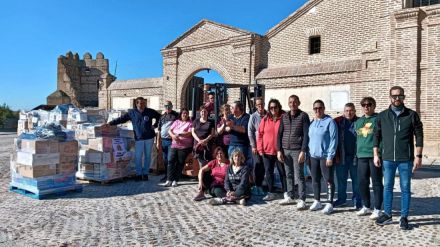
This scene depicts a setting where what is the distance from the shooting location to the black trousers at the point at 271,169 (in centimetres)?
621

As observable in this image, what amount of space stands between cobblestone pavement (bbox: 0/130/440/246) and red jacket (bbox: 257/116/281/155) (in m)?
0.92

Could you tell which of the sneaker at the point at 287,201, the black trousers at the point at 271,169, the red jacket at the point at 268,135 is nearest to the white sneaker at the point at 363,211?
the sneaker at the point at 287,201

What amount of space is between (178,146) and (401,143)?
4.36 metres

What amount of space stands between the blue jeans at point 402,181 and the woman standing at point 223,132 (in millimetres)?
2964

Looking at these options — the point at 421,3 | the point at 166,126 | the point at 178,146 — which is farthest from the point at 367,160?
the point at 421,3

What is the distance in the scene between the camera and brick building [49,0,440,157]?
40.3ft

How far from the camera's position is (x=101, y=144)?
299 inches

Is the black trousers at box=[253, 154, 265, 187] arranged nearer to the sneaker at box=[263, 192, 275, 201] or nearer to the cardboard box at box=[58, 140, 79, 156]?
the sneaker at box=[263, 192, 275, 201]

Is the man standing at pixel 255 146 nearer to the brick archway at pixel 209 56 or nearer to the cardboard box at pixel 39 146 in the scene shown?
the cardboard box at pixel 39 146

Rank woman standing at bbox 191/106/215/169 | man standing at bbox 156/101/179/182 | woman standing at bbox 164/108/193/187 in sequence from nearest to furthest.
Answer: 1. woman standing at bbox 191/106/215/169
2. woman standing at bbox 164/108/193/187
3. man standing at bbox 156/101/179/182

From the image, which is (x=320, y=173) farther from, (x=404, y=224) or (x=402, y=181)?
(x=404, y=224)

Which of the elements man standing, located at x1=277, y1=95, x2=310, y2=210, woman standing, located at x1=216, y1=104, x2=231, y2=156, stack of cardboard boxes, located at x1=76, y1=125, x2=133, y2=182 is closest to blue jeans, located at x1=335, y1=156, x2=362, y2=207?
man standing, located at x1=277, y1=95, x2=310, y2=210

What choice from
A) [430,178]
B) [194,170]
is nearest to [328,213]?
[194,170]

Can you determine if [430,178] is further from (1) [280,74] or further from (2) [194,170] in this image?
(1) [280,74]
